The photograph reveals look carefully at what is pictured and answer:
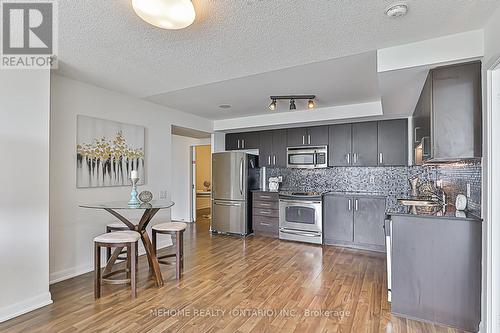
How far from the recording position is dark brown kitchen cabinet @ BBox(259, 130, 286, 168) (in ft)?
18.4

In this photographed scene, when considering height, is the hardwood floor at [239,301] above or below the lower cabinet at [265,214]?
below

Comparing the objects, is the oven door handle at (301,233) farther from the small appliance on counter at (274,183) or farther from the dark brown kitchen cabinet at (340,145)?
the dark brown kitchen cabinet at (340,145)

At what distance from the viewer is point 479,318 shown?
2.13 m

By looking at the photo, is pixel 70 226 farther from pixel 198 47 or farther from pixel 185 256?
pixel 198 47

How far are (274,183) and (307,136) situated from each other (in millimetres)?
1199

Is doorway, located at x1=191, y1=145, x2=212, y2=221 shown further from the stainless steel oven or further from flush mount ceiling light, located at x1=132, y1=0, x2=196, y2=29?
flush mount ceiling light, located at x1=132, y1=0, x2=196, y2=29

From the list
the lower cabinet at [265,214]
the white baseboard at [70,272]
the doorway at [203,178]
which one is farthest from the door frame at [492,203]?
the doorway at [203,178]

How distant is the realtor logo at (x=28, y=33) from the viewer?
1901 millimetres

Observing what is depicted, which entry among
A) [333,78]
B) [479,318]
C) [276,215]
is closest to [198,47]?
[333,78]

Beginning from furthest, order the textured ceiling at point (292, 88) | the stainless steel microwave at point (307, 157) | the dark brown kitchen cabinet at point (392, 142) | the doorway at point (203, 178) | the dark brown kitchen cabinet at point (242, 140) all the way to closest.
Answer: the doorway at point (203, 178) → the dark brown kitchen cabinet at point (242, 140) → the stainless steel microwave at point (307, 157) → the dark brown kitchen cabinet at point (392, 142) → the textured ceiling at point (292, 88)

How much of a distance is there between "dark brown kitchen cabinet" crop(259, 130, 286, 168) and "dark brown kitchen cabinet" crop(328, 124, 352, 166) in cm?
94

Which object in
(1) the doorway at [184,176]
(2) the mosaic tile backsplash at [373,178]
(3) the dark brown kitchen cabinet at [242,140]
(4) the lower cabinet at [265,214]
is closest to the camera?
(2) the mosaic tile backsplash at [373,178]

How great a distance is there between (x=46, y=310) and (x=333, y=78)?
12.3ft

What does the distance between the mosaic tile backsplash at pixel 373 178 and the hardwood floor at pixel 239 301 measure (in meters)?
1.32
